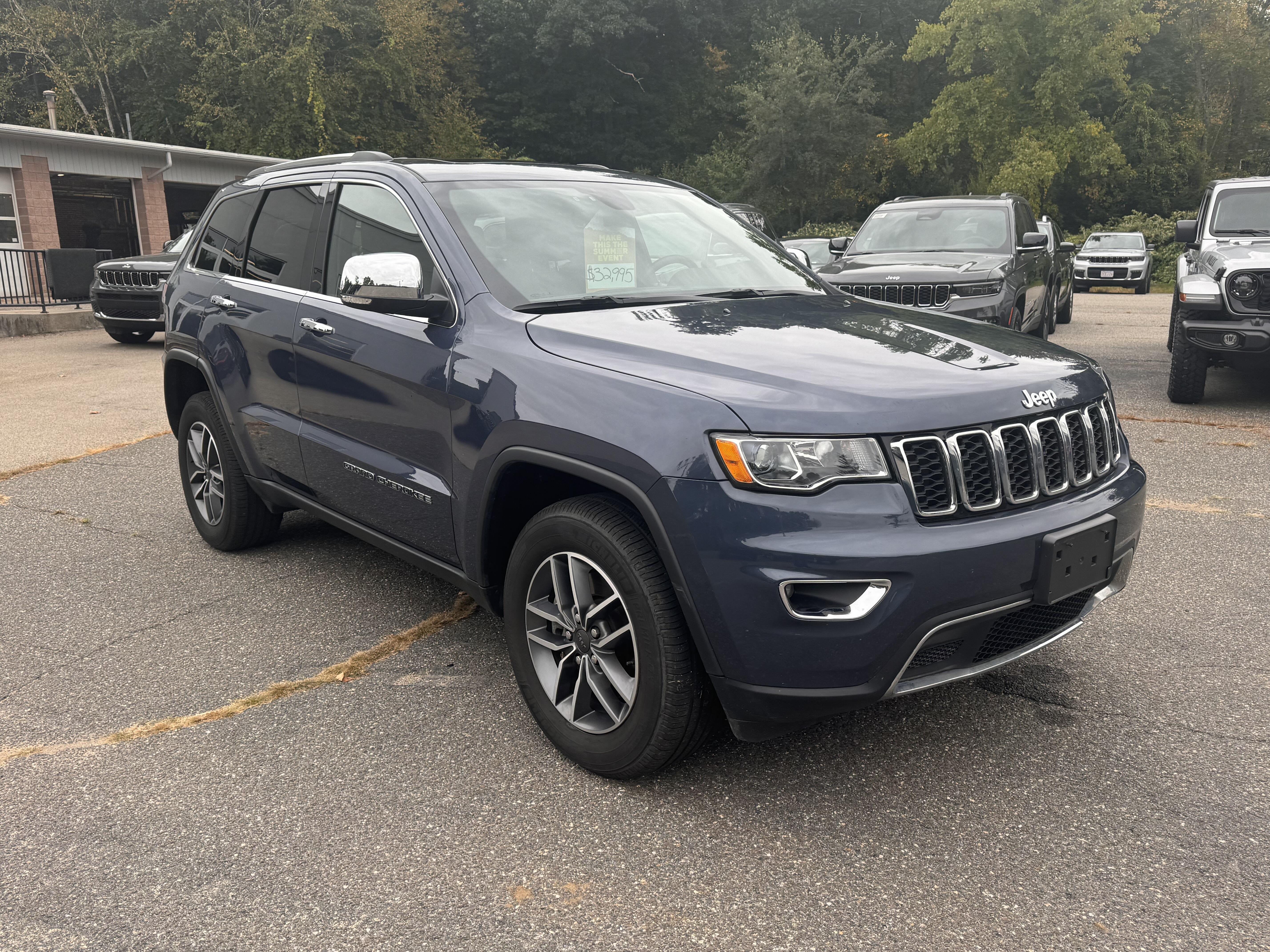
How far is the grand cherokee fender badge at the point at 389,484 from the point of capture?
11.3ft

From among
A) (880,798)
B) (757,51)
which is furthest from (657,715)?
(757,51)

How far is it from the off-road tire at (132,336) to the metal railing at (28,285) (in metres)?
3.22

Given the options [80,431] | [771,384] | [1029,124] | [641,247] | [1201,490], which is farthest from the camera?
[1029,124]

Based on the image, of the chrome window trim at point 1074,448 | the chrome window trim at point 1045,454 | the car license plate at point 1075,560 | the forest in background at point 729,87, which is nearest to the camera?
the car license plate at point 1075,560

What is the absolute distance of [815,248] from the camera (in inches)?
642

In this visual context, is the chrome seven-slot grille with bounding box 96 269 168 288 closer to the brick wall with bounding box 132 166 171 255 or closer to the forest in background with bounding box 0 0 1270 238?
the brick wall with bounding box 132 166 171 255

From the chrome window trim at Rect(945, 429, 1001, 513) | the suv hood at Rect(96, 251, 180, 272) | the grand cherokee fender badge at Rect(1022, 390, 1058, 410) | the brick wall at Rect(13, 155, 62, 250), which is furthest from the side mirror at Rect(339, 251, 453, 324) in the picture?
the brick wall at Rect(13, 155, 62, 250)

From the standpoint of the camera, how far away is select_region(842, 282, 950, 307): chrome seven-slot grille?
28.7ft

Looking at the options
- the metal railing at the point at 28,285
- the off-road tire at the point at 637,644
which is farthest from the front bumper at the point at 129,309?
the off-road tire at the point at 637,644

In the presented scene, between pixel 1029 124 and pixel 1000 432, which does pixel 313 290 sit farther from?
pixel 1029 124

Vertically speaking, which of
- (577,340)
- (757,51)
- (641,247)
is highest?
(757,51)

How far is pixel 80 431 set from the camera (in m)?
8.40

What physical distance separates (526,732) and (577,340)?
4.13ft

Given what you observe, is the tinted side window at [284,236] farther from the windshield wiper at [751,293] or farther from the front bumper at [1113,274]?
the front bumper at [1113,274]
